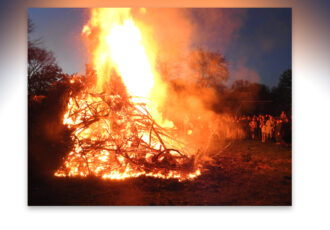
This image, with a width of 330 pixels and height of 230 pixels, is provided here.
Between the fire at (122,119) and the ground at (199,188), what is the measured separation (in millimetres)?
94

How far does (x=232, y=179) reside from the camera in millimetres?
2895


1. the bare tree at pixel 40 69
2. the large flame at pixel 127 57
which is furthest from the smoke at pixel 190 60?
the bare tree at pixel 40 69

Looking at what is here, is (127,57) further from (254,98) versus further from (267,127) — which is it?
(267,127)

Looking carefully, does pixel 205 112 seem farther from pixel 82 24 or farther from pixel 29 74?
pixel 29 74

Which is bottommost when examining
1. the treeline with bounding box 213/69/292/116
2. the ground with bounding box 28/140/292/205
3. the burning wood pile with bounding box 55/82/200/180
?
the ground with bounding box 28/140/292/205

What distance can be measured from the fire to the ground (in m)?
0.09

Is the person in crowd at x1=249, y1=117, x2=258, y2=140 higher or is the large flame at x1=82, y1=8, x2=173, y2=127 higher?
the large flame at x1=82, y1=8, x2=173, y2=127

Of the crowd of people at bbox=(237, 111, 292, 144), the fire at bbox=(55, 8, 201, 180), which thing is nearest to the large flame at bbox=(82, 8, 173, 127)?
the fire at bbox=(55, 8, 201, 180)

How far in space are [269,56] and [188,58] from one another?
2.53 ft

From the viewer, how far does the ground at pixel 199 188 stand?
114 inches

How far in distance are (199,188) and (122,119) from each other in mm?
974

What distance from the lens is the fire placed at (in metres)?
2.90

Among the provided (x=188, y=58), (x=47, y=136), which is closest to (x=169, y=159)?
(x=188, y=58)

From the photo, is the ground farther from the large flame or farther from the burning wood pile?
the large flame
